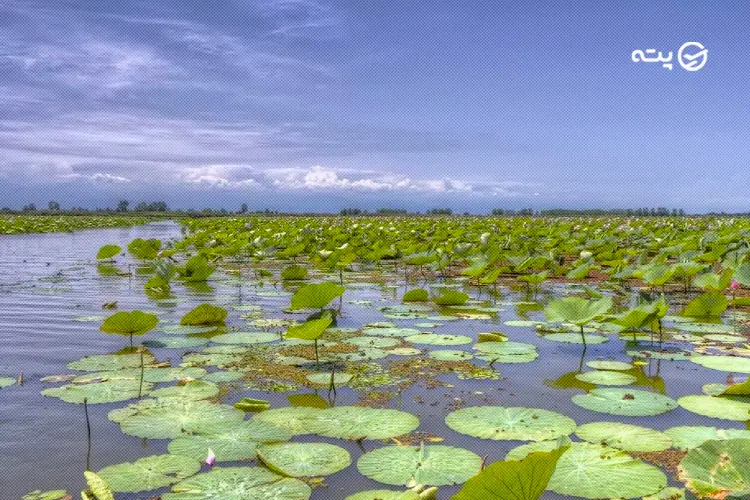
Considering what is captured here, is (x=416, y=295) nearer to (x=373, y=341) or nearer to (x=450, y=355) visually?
(x=373, y=341)

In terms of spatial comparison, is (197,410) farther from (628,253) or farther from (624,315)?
(628,253)

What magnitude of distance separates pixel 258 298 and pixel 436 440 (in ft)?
15.0

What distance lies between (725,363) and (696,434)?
1.45 metres

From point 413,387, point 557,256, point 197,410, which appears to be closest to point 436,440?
point 413,387

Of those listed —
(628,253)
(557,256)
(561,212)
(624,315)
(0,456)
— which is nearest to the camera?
(0,456)

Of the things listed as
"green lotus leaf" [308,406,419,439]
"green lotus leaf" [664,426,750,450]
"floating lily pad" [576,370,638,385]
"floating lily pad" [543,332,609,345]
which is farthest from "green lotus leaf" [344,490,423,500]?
"floating lily pad" [543,332,609,345]

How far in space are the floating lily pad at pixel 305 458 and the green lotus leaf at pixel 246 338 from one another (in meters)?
2.03

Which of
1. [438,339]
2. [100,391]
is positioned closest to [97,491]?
[100,391]

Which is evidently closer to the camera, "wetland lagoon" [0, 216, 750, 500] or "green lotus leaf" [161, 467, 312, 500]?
"green lotus leaf" [161, 467, 312, 500]

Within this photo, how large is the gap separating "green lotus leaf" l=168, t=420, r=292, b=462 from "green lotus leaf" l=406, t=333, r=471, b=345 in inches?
77.8

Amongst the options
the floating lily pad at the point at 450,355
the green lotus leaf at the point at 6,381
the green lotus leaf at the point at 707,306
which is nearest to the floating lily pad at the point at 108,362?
the green lotus leaf at the point at 6,381

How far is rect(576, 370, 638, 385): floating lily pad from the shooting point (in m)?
3.44

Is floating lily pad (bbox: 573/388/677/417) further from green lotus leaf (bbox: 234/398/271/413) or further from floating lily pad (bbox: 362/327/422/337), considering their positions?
floating lily pad (bbox: 362/327/422/337)

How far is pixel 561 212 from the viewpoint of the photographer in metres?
59.1
